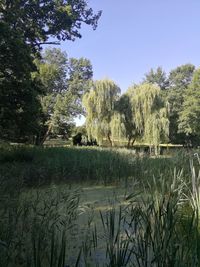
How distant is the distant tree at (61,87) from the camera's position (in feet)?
96.2

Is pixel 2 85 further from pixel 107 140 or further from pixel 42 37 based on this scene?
pixel 107 140

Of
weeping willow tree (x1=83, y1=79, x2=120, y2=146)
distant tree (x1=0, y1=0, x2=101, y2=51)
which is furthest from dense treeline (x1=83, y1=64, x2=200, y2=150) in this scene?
distant tree (x1=0, y1=0, x2=101, y2=51)

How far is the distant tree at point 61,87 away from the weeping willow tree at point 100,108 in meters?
6.58

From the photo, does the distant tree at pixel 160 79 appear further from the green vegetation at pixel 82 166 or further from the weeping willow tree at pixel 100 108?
the weeping willow tree at pixel 100 108

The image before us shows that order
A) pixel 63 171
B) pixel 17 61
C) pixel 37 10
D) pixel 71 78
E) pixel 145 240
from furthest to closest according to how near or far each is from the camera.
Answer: pixel 71 78 → pixel 37 10 → pixel 17 61 → pixel 63 171 → pixel 145 240

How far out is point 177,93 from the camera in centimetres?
3294

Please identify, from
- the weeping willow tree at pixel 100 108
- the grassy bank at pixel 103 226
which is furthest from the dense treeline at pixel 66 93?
the grassy bank at pixel 103 226

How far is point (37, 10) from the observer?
1305 cm

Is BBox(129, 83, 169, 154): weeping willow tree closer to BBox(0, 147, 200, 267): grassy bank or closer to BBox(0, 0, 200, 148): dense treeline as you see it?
BBox(0, 0, 200, 148): dense treeline

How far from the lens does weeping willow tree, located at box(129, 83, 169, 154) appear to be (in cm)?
1884

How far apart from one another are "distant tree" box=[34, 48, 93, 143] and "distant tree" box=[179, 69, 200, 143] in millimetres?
7979

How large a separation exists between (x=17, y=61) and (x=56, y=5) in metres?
5.67

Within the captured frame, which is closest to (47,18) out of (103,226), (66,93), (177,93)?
(103,226)

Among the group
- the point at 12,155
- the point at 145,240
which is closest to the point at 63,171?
the point at 12,155
